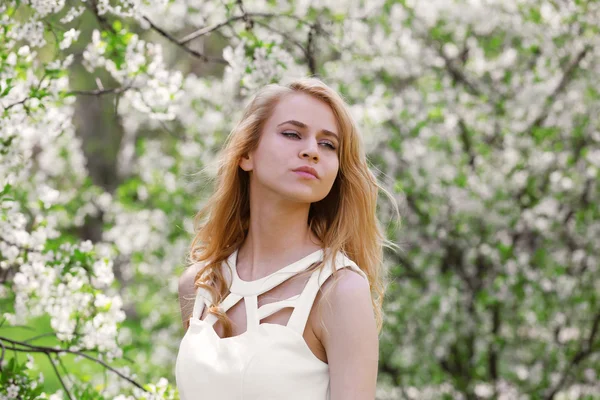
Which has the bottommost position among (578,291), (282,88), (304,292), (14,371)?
(578,291)

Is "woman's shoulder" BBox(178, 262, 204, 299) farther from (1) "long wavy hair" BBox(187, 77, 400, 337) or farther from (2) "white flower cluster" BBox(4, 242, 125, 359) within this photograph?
(2) "white flower cluster" BBox(4, 242, 125, 359)

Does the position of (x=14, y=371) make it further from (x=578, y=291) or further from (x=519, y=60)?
(x=519, y=60)

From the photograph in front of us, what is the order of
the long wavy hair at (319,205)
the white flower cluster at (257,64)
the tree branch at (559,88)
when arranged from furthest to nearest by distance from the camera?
the tree branch at (559,88), the white flower cluster at (257,64), the long wavy hair at (319,205)

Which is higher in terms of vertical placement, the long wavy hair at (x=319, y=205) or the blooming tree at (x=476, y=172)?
the long wavy hair at (x=319, y=205)

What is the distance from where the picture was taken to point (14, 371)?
8.71 ft

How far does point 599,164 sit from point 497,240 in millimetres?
819

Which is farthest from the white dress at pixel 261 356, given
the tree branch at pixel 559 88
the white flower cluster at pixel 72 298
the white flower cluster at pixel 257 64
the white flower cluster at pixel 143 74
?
the tree branch at pixel 559 88

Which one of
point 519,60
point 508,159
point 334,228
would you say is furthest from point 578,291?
point 334,228

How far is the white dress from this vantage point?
1.97 m

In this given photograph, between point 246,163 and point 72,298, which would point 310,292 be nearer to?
point 246,163

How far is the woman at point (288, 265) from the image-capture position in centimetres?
198

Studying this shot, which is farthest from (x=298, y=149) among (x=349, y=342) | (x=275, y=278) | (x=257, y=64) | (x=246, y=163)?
(x=257, y=64)

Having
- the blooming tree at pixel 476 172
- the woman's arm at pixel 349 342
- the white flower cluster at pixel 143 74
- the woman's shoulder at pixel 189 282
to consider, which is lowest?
the blooming tree at pixel 476 172

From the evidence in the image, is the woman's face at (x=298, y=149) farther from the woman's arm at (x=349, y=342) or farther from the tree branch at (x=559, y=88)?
the tree branch at (x=559, y=88)
